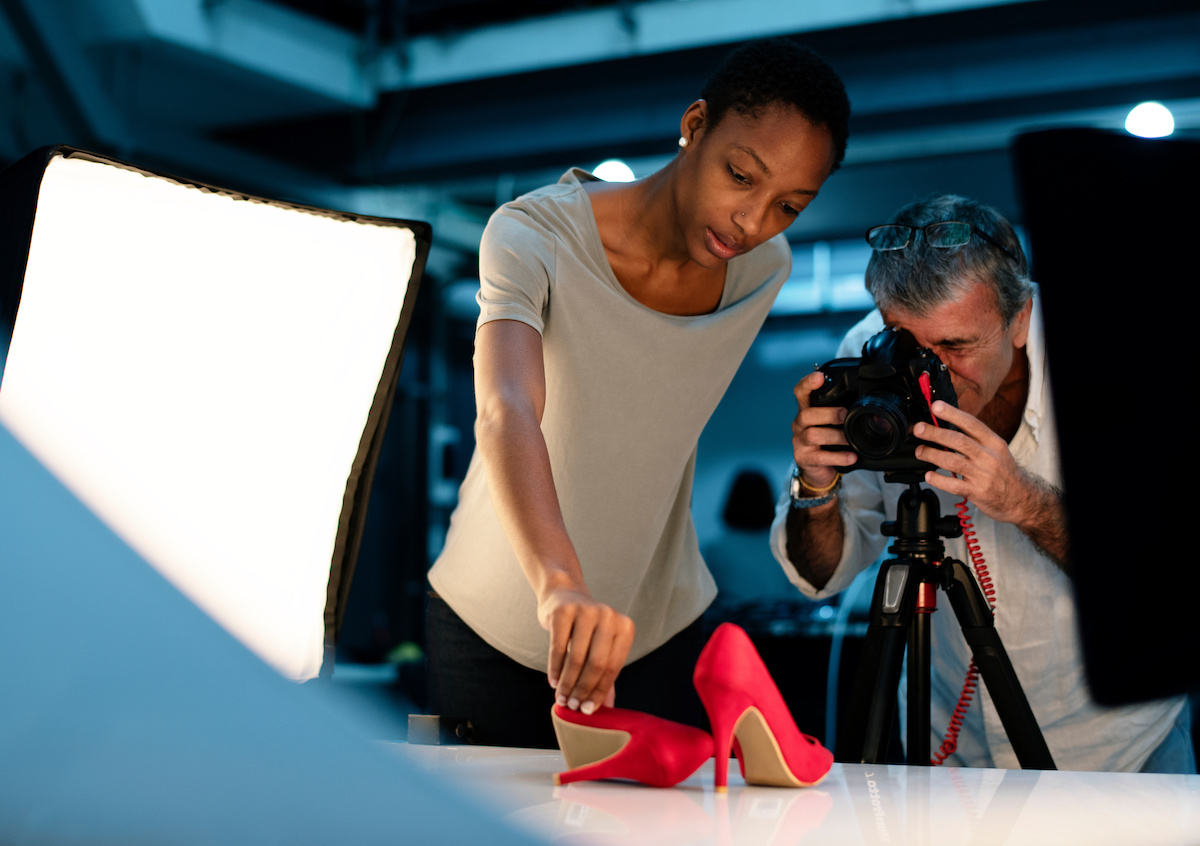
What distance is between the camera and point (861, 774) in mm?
749

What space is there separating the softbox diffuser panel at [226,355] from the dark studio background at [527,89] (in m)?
2.17

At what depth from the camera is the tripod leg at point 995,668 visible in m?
1.02

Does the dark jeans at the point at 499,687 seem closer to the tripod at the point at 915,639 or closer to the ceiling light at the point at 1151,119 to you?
the tripod at the point at 915,639

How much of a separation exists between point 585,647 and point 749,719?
0.41 feet

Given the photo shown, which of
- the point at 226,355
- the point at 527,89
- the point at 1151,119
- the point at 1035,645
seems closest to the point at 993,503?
the point at 1035,645

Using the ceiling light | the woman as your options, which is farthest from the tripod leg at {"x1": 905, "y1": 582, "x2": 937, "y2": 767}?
the ceiling light

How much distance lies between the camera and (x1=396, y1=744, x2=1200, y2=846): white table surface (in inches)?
20.2

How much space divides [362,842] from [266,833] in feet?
0.08

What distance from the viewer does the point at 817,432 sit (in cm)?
123

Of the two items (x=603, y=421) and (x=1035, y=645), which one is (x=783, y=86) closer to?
(x=603, y=421)

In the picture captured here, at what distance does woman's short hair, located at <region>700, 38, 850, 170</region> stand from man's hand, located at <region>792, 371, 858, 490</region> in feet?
0.93

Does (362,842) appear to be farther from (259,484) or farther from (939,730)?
(939,730)

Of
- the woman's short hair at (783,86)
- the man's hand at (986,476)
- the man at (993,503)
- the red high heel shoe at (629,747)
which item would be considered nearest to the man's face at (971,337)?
the man at (993,503)

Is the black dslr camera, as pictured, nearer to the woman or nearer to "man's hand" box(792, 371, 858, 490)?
"man's hand" box(792, 371, 858, 490)
